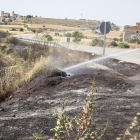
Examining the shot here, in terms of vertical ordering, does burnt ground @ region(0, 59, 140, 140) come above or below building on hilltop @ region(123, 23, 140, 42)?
below

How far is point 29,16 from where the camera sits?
181 metres

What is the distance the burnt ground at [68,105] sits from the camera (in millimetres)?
5578

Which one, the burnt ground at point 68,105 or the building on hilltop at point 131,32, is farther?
the building on hilltop at point 131,32

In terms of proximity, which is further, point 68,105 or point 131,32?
point 131,32

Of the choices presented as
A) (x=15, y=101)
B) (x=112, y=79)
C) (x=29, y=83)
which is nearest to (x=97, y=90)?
(x=112, y=79)

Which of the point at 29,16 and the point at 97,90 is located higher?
the point at 29,16

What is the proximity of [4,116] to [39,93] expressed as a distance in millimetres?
2073

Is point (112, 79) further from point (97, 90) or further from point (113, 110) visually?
point (113, 110)

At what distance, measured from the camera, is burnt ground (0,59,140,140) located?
5.58 metres

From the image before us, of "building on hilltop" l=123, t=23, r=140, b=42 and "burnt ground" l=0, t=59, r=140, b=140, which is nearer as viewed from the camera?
"burnt ground" l=0, t=59, r=140, b=140

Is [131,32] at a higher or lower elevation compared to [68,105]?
higher

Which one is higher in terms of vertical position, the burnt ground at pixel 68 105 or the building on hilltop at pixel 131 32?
the building on hilltop at pixel 131 32

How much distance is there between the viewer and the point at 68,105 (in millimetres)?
7195

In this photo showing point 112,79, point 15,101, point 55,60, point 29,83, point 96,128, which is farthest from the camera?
point 55,60
